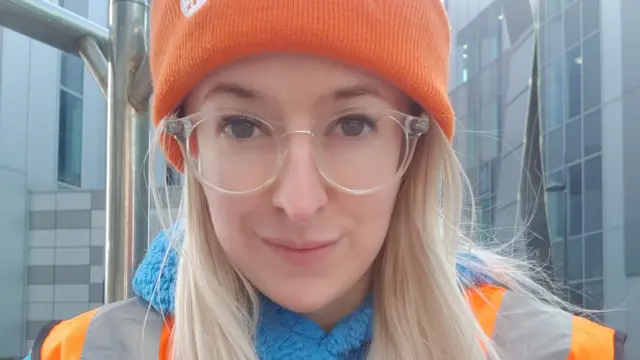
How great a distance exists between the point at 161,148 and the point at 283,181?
0.63 ft

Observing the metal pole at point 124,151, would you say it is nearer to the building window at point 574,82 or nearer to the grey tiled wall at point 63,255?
the grey tiled wall at point 63,255

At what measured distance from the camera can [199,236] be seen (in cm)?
65

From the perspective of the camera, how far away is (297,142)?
1.71 ft

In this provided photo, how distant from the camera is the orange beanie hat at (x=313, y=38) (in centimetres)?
52

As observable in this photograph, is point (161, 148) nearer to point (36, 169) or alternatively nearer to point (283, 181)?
point (283, 181)

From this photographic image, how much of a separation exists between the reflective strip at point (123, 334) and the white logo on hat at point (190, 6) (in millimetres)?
298

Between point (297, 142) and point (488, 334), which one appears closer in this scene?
point (297, 142)

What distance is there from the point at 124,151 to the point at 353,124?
1.30ft

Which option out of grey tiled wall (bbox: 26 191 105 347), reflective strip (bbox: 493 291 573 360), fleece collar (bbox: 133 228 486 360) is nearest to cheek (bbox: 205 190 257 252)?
fleece collar (bbox: 133 228 486 360)

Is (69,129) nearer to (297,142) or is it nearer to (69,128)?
(69,128)

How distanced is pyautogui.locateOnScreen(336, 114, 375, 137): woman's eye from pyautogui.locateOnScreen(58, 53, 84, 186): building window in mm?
1041

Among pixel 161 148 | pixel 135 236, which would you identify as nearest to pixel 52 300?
pixel 135 236

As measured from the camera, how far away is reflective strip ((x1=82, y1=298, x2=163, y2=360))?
619mm

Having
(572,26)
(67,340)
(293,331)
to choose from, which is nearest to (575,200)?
(572,26)
